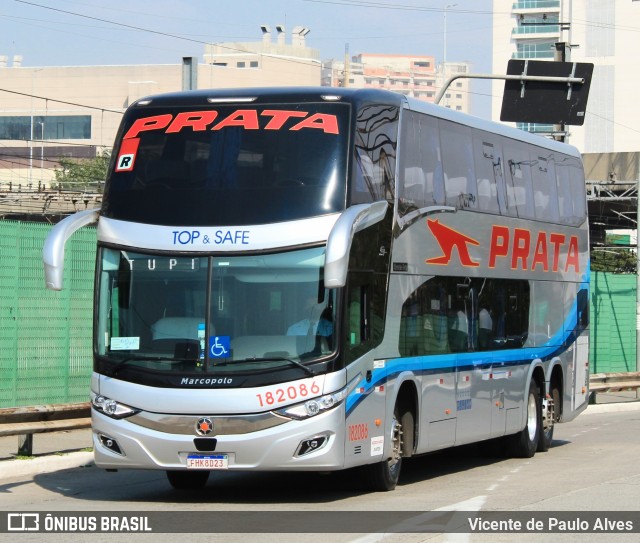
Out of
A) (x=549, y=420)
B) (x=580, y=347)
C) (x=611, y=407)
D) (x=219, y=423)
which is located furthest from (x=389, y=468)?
(x=611, y=407)

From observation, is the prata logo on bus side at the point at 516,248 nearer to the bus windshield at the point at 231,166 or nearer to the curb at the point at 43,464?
the bus windshield at the point at 231,166

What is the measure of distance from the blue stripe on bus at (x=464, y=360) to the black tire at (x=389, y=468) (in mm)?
561

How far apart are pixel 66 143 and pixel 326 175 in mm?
122849

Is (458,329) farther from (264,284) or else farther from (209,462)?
(209,462)

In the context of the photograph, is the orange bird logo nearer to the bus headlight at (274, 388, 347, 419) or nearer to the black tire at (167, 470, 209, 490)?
the bus headlight at (274, 388, 347, 419)

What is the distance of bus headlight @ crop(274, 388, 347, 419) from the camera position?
12344mm

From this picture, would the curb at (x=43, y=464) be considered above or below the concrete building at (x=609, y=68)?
below

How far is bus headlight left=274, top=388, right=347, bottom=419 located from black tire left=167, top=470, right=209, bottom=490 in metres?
1.97

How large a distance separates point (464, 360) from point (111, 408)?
5091 mm

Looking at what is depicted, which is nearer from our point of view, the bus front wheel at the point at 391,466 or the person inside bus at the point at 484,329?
the bus front wheel at the point at 391,466

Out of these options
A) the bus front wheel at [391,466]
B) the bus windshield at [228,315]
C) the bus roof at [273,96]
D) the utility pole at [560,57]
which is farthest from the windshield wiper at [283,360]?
the utility pole at [560,57]

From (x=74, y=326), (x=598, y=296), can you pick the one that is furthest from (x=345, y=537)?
(x=598, y=296)

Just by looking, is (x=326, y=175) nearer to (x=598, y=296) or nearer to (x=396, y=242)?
(x=396, y=242)

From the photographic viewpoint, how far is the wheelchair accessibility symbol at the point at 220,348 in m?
12.5
